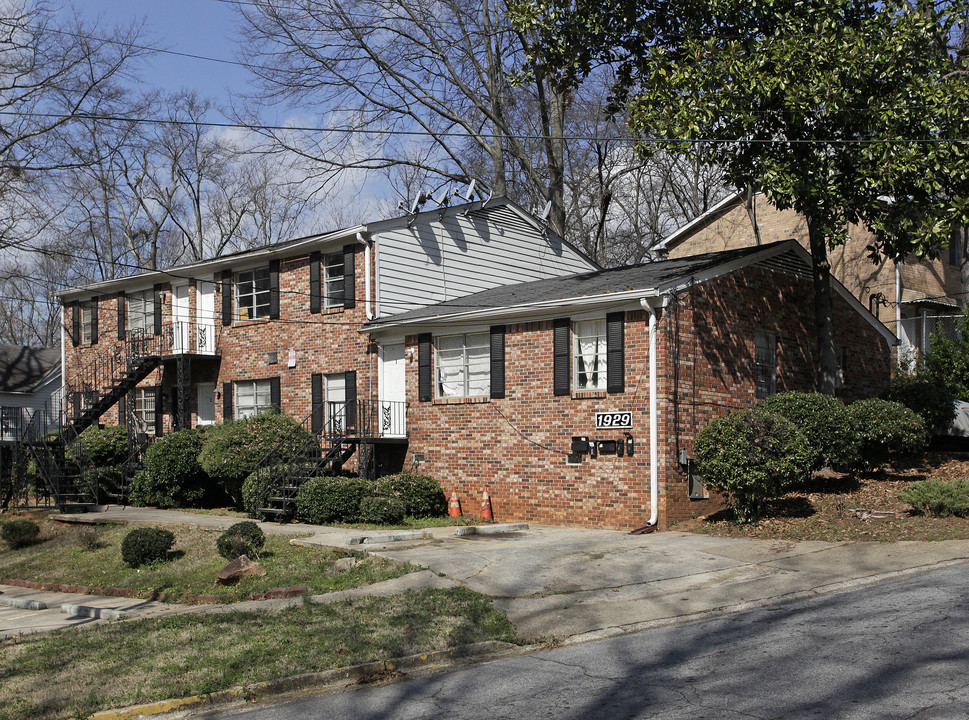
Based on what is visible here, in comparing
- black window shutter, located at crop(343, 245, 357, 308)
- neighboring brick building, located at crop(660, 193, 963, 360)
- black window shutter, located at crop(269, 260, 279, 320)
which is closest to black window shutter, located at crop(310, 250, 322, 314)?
black window shutter, located at crop(343, 245, 357, 308)

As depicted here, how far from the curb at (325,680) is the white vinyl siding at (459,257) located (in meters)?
13.5

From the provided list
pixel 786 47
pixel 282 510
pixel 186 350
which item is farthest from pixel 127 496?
pixel 786 47

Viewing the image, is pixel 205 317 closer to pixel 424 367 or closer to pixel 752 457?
pixel 424 367

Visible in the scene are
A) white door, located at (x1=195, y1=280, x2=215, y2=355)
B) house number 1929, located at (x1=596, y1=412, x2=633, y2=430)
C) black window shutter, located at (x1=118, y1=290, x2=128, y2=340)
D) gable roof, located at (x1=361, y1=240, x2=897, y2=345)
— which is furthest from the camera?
black window shutter, located at (x1=118, y1=290, x2=128, y2=340)

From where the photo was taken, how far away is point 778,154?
1747cm

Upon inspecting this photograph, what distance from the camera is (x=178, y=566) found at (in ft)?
48.1

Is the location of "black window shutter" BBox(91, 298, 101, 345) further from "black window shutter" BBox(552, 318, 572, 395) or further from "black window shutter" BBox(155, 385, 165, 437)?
"black window shutter" BBox(552, 318, 572, 395)

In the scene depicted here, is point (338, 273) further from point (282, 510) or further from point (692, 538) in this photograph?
point (692, 538)

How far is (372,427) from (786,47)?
11.7 meters

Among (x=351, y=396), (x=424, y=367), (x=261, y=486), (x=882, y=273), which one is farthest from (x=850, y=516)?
(x=882, y=273)

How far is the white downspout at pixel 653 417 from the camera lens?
54.9 feet

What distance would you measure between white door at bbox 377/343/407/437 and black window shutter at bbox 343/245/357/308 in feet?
4.58

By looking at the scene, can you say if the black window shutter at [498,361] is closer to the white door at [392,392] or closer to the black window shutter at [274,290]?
the white door at [392,392]

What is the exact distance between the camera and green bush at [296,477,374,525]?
1808cm
